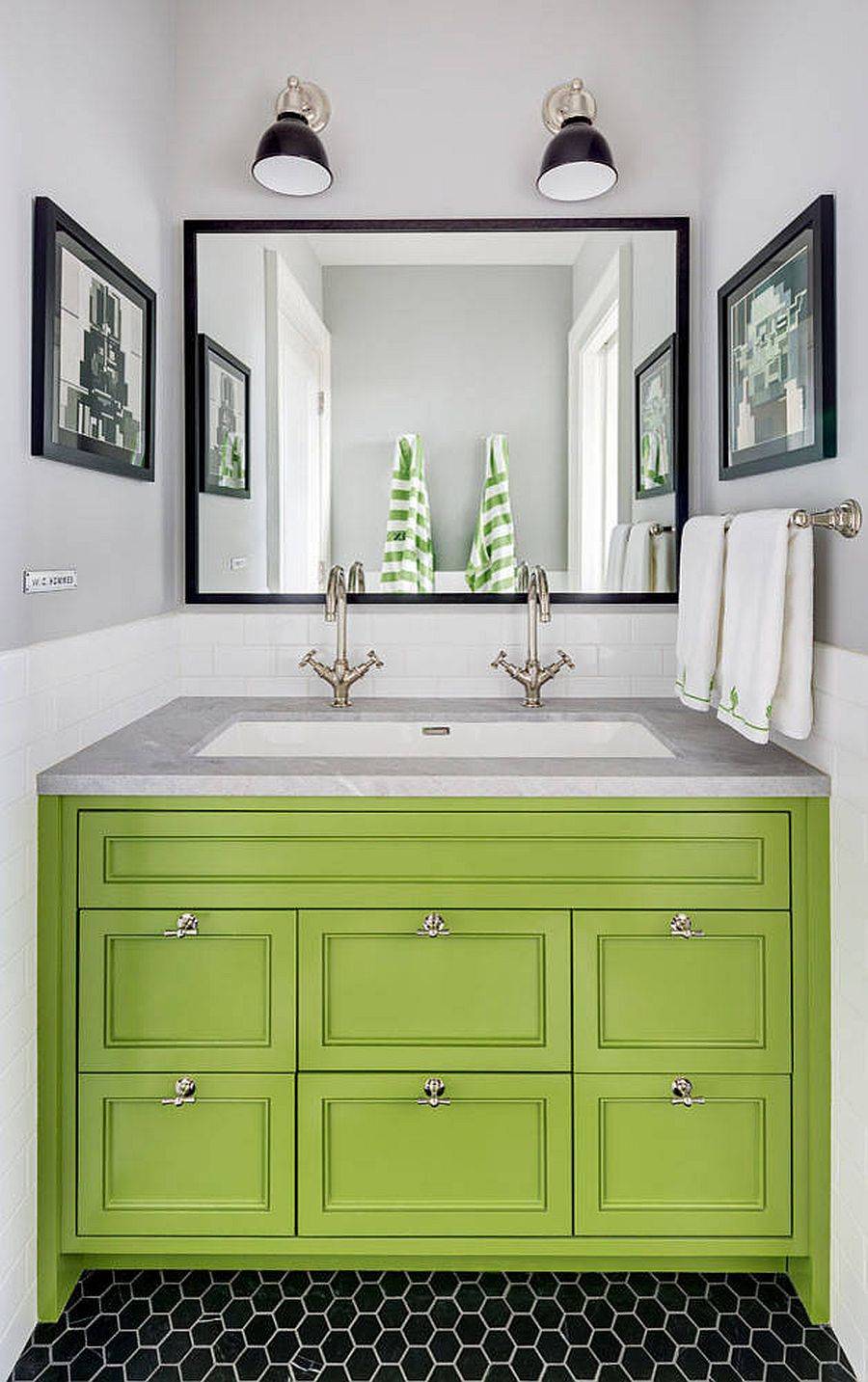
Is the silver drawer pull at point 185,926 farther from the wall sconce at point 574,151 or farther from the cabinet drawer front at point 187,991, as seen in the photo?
the wall sconce at point 574,151

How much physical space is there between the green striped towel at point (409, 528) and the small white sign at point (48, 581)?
2.57ft

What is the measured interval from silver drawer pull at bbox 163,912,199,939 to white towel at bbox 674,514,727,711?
0.98m

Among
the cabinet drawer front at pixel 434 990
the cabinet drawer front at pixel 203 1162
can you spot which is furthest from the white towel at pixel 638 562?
the cabinet drawer front at pixel 203 1162

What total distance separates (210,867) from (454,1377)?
84cm

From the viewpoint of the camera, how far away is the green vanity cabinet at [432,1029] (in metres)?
1.67

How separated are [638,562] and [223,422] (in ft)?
3.29

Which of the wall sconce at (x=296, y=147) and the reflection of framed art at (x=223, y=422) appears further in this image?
the reflection of framed art at (x=223, y=422)

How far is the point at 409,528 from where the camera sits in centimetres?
238

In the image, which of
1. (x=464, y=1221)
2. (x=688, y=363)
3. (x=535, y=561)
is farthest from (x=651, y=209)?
(x=464, y=1221)

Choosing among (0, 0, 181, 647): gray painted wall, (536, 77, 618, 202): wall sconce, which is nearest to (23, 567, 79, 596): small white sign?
(0, 0, 181, 647): gray painted wall

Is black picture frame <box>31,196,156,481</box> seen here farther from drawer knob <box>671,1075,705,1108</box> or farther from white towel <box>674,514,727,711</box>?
drawer knob <box>671,1075,705,1108</box>

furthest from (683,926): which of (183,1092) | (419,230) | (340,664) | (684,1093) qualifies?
(419,230)

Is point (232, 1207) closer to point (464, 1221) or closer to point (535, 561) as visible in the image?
point (464, 1221)

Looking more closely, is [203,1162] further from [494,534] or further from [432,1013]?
[494,534]
